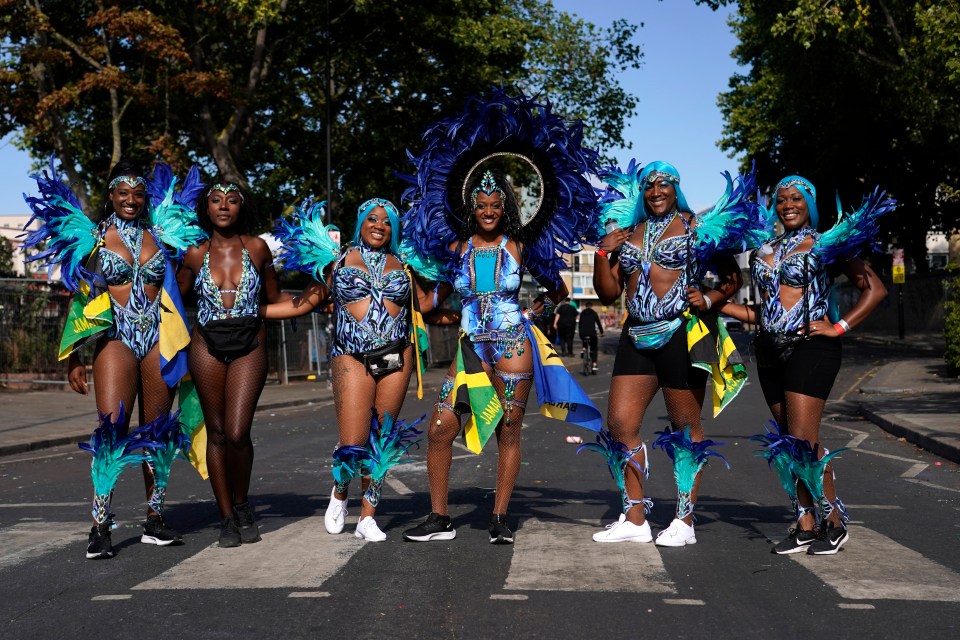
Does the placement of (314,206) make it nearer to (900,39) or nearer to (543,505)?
(543,505)

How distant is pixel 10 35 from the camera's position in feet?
70.7

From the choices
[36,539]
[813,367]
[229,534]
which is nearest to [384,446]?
[229,534]

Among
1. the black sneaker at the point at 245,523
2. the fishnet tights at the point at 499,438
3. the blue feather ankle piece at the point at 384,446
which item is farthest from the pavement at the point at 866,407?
the black sneaker at the point at 245,523

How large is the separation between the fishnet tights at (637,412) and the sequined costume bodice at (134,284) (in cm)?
260

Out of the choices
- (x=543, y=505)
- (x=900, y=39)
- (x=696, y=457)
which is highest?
(x=900, y=39)

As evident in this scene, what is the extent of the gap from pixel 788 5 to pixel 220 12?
13.2 m

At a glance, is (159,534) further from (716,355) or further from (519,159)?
(716,355)

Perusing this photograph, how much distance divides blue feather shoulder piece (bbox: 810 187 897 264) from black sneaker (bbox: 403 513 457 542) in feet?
8.24

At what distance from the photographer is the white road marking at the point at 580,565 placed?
5059 mm

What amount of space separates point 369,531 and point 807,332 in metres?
2.63

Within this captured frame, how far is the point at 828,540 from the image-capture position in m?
5.84

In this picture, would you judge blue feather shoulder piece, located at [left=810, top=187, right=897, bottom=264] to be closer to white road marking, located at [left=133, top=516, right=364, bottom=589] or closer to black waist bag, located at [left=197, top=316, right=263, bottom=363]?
white road marking, located at [left=133, top=516, right=364, bottom=589]

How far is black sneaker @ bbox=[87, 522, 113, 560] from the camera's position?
5820 millimetres

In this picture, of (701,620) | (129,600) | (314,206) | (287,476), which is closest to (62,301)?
(287,476)
